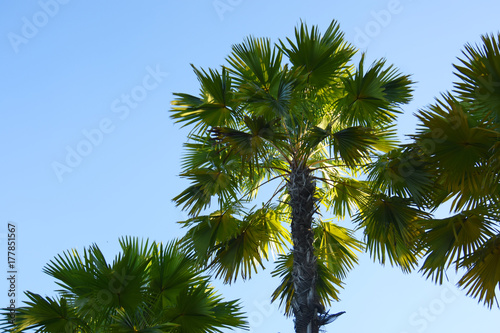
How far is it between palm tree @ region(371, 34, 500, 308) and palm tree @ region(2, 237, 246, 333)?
2.62 meters

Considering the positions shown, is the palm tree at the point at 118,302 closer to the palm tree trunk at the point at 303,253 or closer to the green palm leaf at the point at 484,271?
the palm tree trunk at the point at 303,253

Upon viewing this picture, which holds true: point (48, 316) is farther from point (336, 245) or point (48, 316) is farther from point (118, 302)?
point (336, 245)

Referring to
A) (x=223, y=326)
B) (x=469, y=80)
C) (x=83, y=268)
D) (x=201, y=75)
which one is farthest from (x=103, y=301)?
(x=469, y=80)

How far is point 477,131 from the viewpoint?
6027 mm

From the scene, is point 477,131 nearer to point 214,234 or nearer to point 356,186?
point 356,186

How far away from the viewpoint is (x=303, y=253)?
7.40 meters

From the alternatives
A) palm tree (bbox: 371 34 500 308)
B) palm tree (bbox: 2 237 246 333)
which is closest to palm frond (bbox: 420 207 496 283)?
palm tree (bbox: 371 34 500 308)

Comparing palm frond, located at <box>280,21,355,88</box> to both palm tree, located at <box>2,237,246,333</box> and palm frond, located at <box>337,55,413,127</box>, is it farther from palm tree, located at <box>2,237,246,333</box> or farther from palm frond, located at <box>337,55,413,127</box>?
palm tree, located at <box>2,237,246,333</box>

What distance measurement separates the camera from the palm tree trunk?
275 inches

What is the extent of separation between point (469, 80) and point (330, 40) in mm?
2510

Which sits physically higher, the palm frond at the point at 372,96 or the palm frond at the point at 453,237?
the palm frond at the point at 372,96

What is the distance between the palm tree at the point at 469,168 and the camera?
6.10 meters

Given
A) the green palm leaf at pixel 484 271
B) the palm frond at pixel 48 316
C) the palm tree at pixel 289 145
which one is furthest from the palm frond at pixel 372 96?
the palm frond at pixel 48 316

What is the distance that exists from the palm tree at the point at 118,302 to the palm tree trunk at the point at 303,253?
2.79 ft
